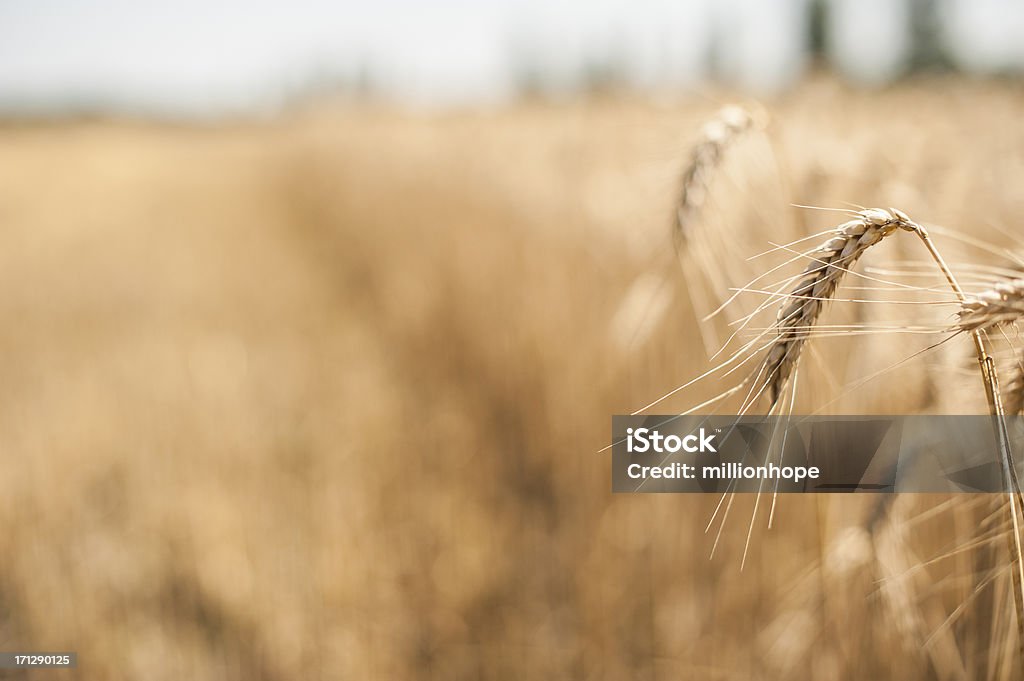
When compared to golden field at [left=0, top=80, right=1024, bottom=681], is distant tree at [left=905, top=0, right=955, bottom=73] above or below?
above

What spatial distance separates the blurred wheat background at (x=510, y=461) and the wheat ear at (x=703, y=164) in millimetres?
43

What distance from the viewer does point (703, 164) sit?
76 cm

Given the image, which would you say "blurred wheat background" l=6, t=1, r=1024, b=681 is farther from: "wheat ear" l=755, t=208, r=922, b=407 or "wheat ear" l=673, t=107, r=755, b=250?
"wheat ear" l=755, t=208, r=922, b=407

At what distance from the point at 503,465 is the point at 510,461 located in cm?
3

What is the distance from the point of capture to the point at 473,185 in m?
3.35

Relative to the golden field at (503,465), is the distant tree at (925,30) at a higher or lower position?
higher

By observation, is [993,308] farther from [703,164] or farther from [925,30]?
[925,30]

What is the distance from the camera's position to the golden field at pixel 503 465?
90 cm

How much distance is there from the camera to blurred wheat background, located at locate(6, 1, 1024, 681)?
34.9 inches

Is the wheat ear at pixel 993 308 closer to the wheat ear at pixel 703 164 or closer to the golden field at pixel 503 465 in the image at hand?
the golden field at pixel 503 465

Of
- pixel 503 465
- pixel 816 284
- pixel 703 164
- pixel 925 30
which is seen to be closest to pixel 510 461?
pixel 503 465

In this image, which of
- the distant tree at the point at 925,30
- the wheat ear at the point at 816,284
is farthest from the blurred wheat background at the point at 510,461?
the distant tree at the point at 925,30

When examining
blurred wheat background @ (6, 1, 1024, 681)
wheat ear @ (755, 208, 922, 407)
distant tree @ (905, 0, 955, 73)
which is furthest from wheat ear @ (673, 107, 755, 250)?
distant tree @ (905, 0, 955, 73)

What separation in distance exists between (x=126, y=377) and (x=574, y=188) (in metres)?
2.37
